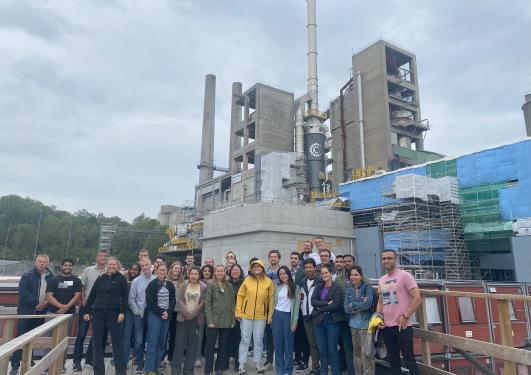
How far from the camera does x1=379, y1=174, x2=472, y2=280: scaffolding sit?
2828 cm

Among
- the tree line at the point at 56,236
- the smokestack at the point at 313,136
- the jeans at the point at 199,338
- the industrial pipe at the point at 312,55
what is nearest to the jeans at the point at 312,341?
the jeans at the point at 199,338

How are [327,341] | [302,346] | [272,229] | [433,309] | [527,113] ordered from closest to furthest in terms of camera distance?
[327,341] < [302,346] < [433,309] < [272,229] < [527,113]

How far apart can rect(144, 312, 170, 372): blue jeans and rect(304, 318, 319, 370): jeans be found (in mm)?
2154

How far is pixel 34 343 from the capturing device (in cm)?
461

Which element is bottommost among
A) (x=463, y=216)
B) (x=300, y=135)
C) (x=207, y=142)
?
(x=463, y=216)

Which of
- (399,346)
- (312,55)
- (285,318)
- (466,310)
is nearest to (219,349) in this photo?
(285,318)

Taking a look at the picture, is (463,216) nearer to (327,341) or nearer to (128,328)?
(327,341)

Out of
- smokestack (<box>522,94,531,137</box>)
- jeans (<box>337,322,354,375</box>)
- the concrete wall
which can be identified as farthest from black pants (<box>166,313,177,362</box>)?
smokestack (<box>522,94,531,137</box>)

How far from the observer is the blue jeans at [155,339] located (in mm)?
5605

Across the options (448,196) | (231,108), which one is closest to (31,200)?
(231,108)

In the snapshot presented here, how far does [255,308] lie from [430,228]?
26942mm

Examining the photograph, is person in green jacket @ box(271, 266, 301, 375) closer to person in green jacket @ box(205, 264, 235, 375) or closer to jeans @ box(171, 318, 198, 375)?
person in green jacket @ box(205, 264, 235, 375)

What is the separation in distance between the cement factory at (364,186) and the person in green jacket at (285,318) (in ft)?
78.9

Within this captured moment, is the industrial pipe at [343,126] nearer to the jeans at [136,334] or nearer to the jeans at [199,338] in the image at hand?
the jeans at [199,338]
